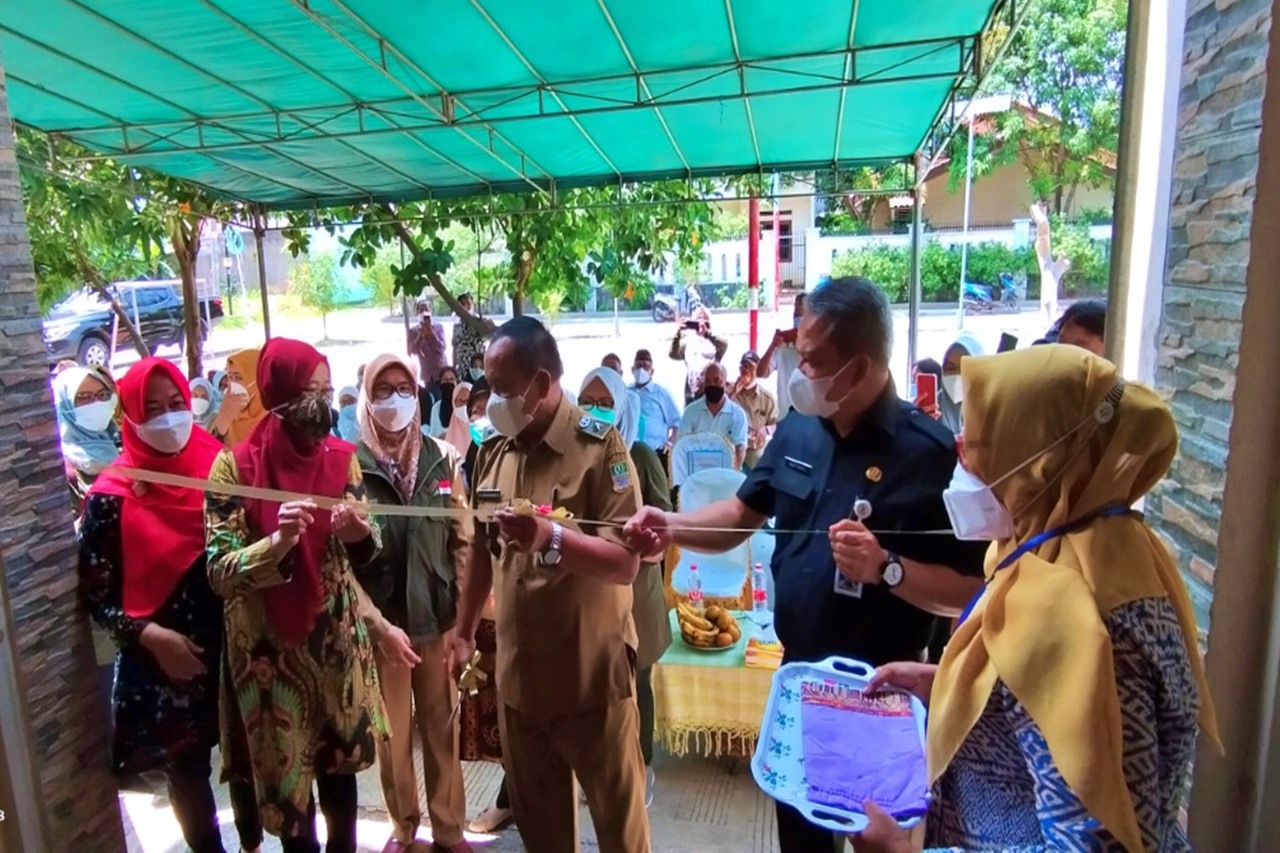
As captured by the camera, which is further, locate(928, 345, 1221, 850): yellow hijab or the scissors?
the scissors

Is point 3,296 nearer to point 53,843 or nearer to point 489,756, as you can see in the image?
point 53,843

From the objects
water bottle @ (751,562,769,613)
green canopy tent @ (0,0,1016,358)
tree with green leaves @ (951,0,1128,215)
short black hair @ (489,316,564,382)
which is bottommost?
water bottle @ (751,562,769,613)

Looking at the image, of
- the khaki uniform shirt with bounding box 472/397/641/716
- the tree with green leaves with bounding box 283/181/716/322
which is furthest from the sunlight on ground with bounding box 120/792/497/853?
the tree with green leaves with bounding box 283/181/716/322

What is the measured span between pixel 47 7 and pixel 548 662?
4466mm

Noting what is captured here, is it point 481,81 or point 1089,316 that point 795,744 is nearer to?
point 1089,316

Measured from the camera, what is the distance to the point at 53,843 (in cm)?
197

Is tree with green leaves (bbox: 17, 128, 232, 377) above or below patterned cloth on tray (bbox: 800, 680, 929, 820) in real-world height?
above

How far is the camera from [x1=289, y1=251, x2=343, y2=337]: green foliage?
25922mm

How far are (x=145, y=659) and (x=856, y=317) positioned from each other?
224 cm

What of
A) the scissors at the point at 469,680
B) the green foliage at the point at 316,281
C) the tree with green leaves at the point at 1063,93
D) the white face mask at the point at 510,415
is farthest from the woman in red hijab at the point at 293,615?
the green foliage at the point at 316,281

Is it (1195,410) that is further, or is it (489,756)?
(489,756)

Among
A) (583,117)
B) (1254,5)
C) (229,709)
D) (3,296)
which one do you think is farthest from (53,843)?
(583,117)

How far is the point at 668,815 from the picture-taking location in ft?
10.5

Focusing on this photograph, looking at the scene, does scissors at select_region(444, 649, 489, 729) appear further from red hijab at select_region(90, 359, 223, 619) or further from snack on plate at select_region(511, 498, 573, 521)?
red hijab at select_region(90, 359, 223, 619)
